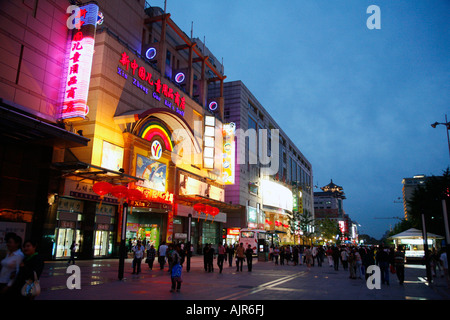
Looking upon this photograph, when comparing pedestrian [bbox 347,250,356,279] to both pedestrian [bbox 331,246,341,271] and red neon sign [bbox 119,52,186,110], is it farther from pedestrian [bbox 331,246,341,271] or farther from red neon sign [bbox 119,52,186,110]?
red neon sign [bbox 119,52,186,110]

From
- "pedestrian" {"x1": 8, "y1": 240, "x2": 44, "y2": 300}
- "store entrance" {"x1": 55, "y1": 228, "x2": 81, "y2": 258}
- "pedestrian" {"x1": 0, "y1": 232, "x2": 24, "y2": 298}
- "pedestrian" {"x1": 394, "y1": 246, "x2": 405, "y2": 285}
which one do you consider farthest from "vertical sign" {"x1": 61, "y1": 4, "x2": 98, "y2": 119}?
"pedestrian" {"x1": 394, "y1": 246, "x2": 405, "y2": 285}

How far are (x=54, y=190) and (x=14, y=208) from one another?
2629 mm

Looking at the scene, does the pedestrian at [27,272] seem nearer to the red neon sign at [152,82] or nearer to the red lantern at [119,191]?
the red lantern at [119,191]

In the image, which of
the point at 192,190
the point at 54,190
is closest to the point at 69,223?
the point at 54,190

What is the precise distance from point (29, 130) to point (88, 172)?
528 cm

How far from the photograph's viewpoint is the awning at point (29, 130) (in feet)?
55.9

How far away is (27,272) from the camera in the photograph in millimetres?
6270

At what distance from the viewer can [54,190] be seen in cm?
2256

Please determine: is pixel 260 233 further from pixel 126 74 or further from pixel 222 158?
pixel 126 74

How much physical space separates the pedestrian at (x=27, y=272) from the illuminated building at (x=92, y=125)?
12852 mm

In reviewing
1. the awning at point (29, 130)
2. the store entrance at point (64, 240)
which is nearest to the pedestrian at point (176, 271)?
the awning at point (29, 130)

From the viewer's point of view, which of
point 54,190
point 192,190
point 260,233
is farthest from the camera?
point 260,233

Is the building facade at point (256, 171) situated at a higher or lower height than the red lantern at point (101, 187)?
higher

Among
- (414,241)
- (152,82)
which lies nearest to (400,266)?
(414,241)
